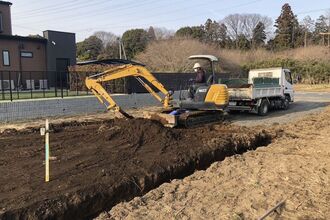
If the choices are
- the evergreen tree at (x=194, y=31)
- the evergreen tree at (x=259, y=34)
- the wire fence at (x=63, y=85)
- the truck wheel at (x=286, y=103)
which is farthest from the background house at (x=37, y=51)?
the evergreen tree at (x=259, y=34)

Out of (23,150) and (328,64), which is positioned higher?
(328,64)

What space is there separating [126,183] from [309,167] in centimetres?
367

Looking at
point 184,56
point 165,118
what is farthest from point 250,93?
point 184,56

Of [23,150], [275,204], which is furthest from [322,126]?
[23,150]

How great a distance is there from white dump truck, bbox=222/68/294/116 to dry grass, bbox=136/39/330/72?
1595cm

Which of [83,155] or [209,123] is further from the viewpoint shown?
[209,123]

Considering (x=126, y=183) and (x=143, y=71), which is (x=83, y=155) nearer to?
(x=126, y=183)

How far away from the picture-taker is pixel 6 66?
27.1 meters

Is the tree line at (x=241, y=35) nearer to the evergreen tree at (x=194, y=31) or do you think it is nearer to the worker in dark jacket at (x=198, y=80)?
the evergreen tree at (x=194, y=31)

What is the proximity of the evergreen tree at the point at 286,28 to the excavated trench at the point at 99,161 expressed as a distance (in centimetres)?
5877

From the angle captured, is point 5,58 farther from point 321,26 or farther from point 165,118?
point 321,26

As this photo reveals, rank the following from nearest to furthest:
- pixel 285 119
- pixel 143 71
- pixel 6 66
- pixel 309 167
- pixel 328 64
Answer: pixel 309 167, pixel 143 71, pixel 285 119, pixel 6 66, pixel 328 64

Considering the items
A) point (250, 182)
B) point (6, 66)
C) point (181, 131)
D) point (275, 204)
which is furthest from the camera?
point (6, 66)

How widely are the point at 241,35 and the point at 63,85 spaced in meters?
54.7
